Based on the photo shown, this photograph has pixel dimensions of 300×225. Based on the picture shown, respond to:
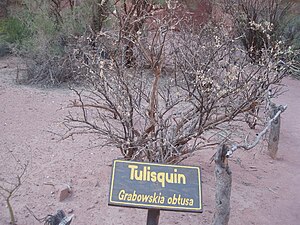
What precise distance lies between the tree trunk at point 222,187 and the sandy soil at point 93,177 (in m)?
0.59

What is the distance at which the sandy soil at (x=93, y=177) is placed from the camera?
4.56m

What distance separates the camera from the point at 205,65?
5273 mm

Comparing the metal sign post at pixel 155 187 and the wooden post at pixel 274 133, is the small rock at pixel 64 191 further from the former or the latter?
the wooden post at pixel 274 133

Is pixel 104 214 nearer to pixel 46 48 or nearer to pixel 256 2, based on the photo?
pixel 46 48

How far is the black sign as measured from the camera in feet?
9.93

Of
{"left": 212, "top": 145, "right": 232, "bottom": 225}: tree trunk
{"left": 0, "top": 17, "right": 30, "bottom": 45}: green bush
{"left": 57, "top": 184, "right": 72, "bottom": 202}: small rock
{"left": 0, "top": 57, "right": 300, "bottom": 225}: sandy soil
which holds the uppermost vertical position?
{"left": 212, "top": 145, "right": 232, "bottom": 225}: tree trunk

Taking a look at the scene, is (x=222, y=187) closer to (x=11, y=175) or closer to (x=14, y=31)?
(x=11, y=175)

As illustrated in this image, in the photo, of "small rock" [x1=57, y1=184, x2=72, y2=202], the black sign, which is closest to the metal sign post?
the black sign

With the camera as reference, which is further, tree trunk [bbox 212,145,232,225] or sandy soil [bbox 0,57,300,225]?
sandy soil [bbox 0,57,300,225]

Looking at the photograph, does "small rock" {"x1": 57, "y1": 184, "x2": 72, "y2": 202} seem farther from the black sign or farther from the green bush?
the green bush

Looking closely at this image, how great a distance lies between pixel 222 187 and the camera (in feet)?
12.9

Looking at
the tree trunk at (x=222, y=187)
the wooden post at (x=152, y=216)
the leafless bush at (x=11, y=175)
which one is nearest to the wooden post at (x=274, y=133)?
the tree trunk at (x=222, y=187)

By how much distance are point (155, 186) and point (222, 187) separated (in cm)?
101

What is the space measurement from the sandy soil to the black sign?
135 cm
